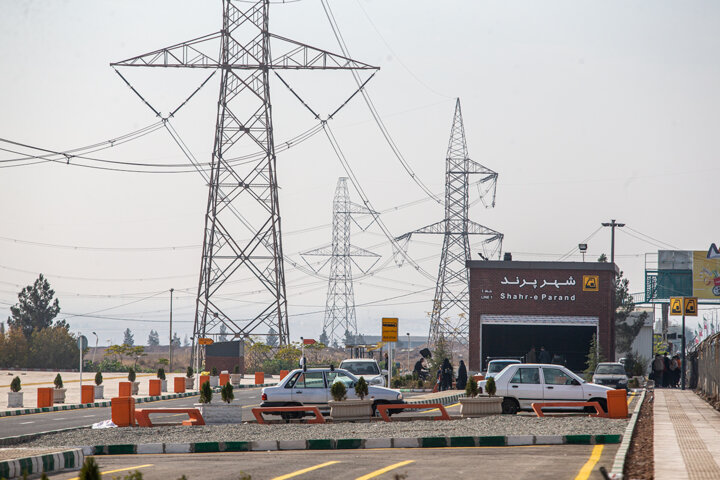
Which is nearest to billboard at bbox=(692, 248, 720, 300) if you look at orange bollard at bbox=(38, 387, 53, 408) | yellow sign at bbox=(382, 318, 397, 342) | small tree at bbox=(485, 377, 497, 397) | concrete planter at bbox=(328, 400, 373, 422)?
yellow sign at bbox=(382, 318, 397, 342)

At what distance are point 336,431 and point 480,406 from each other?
5248 mm

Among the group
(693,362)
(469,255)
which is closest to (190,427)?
(693,362)

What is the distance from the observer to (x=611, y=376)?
3706 centimetres

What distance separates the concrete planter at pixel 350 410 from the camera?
23297mm

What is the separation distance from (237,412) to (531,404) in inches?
303

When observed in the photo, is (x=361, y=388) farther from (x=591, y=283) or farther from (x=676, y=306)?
(x=676, y=306)

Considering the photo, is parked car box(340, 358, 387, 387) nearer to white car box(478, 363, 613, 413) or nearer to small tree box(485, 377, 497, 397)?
white car box(478, 363, 613, 413)

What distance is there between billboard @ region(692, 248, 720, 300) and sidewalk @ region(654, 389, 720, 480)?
53.5 meters

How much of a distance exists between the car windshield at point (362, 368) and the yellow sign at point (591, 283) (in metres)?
26.8

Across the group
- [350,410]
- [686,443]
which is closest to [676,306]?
[350,410]

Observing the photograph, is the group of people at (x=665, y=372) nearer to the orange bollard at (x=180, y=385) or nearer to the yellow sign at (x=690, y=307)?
the yellow sign at (x=690, y=307)

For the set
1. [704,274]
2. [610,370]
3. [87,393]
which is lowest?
[87,393]

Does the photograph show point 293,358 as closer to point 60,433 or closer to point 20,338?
point 20,338

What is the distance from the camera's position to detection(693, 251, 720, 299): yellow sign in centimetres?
7631
